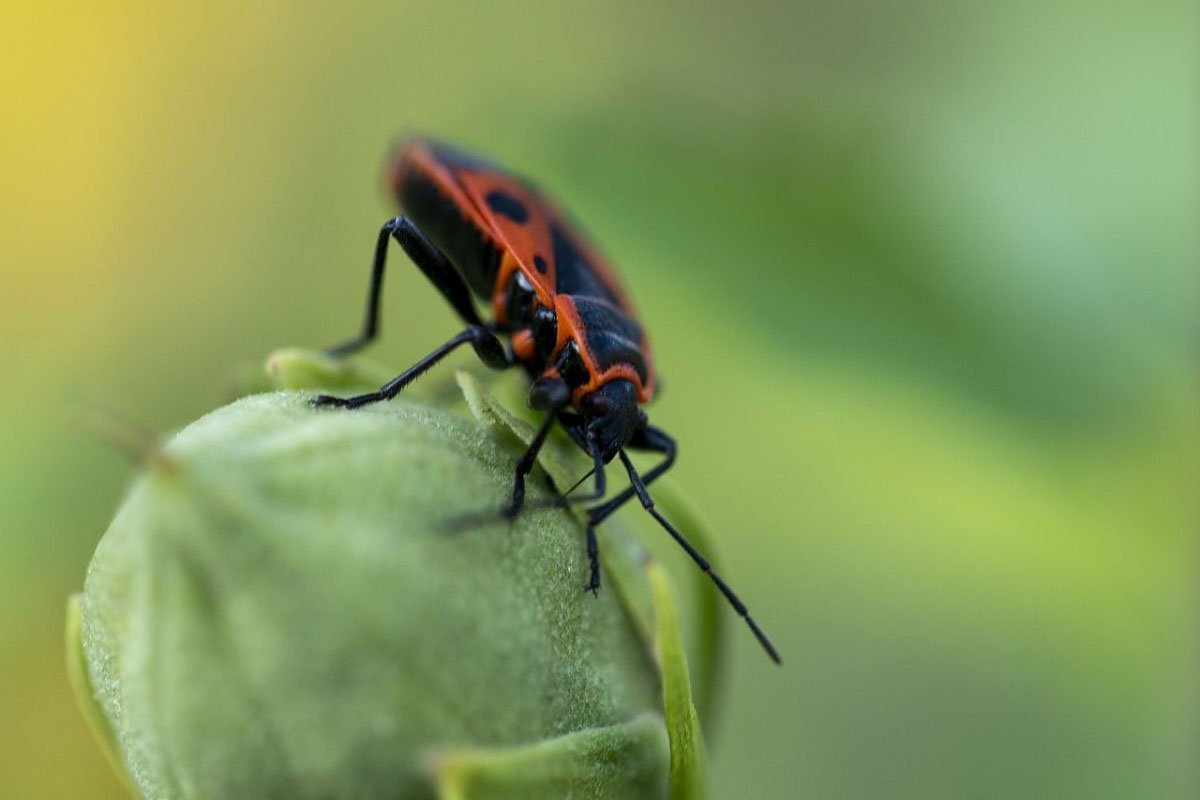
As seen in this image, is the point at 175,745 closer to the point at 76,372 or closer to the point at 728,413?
the point at 728,413

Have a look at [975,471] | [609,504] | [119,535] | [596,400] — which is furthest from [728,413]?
[119,535]

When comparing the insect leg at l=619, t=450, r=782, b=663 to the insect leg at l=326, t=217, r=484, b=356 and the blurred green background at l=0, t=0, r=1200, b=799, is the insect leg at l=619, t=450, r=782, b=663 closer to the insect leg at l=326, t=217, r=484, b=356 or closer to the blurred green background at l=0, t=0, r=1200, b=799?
the insect leg at l=326, t=217, r=484, b=356

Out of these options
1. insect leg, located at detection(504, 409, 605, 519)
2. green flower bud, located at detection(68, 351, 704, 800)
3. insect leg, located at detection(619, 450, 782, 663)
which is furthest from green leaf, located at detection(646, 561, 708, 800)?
insect leg, located at detection(619, 450, 782, 663)

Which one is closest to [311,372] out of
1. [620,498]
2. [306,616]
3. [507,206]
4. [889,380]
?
[620,498]

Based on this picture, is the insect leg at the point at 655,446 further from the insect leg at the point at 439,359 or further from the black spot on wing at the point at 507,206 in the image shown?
the black spot on wing at the point at 507,206

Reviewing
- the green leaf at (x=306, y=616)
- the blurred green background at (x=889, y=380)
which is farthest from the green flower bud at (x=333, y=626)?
the blurred green background at (x=889, y=380)

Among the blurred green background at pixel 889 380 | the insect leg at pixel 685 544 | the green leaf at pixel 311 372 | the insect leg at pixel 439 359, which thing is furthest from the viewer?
the blurred green background at pixel 889 380

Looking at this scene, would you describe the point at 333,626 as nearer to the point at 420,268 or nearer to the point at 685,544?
the point at 685,544
